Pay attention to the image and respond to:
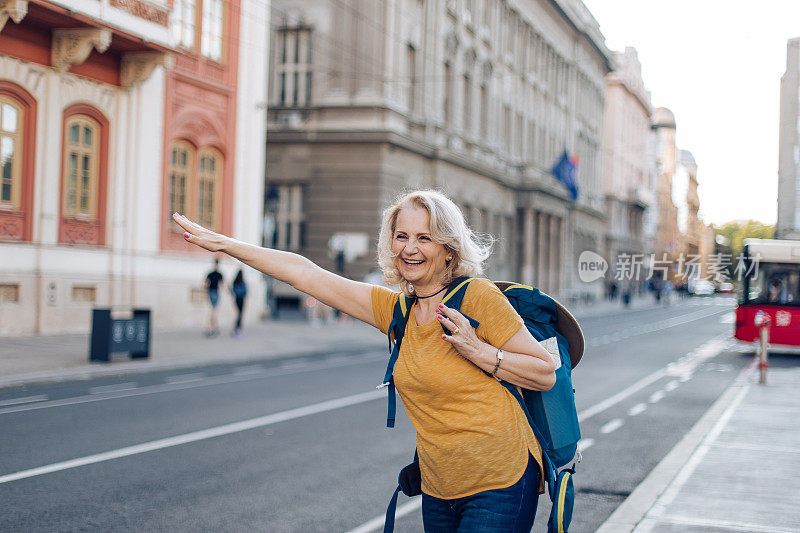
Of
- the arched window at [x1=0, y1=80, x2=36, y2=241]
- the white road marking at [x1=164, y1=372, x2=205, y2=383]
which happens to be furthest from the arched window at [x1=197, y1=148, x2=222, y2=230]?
the white road marking at [x1=164, y1=372, x2=205, y2=383]

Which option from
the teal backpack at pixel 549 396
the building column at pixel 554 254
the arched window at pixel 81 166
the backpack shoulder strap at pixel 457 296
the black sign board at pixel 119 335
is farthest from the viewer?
the building column at pixel 554 254

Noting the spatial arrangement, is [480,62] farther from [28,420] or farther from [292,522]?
[292,522]

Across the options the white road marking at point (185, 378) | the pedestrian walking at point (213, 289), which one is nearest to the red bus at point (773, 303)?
the white road marking at point (185, 378)

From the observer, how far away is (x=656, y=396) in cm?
1420

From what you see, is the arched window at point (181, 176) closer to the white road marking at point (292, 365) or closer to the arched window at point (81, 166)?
the arched window at point (81, 166)

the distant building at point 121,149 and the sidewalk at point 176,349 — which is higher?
the distant building at point 121,149

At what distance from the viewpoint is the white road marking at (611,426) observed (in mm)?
10633

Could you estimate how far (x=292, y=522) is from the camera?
6133 millimetres

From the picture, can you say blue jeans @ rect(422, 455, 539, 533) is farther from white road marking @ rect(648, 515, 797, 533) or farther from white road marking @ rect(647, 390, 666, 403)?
white road marking @ rect(647, 390, 666, 403)

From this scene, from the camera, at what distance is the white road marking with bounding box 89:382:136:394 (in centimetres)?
1280

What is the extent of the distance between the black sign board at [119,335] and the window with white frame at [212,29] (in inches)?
446

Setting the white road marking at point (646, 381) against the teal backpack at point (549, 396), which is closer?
the teal backpack at point (549, 396)

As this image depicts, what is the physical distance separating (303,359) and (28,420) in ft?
30.5

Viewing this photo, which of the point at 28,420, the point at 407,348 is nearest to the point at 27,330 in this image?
the point at 28,420
